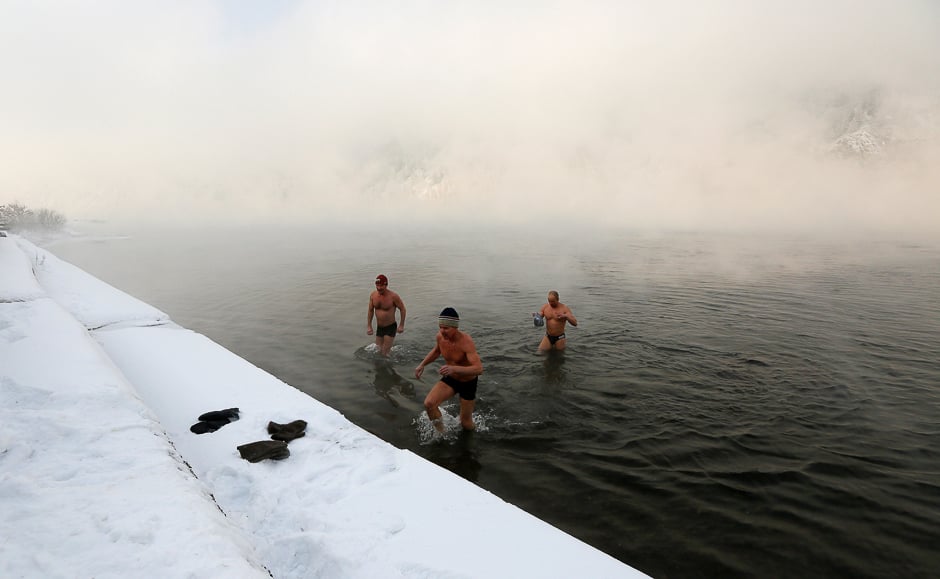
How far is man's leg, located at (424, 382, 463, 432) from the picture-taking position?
257 inches

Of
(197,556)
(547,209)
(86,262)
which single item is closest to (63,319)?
(197,556)

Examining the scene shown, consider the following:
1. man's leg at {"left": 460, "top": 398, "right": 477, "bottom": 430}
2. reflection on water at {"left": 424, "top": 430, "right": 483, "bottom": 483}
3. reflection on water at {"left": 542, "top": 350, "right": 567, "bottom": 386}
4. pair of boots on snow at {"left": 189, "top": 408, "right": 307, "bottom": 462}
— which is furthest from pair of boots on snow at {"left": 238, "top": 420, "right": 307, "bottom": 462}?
reflection on water at {"left": 542, "top": 350, "right": 567, "bottom": 386}

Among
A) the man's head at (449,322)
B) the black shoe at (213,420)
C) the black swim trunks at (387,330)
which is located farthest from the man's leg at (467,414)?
the black swim trunks at (387,330)

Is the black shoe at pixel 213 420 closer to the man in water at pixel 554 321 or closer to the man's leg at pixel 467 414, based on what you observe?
the man's leg at pixel 467 414

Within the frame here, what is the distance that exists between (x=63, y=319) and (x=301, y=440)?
611 cm

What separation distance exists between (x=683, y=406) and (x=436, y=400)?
4.41 metres

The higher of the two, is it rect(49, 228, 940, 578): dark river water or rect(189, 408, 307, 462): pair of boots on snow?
rect(189, 408, 307, 462): pair of boots on snow

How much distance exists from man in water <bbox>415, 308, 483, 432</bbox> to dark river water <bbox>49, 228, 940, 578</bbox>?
394mm

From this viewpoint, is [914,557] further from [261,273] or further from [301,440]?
[261,273]

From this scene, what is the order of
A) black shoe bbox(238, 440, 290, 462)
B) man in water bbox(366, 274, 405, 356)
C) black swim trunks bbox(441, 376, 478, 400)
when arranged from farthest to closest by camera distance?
man in water bbox(366, 274, 405, 356) < black swim trunks bbox(441, 376, 478, 400) < black shoe bbox(238, 440, 290, 462)

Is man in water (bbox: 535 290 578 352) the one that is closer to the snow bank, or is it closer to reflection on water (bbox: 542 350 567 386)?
reflection on water (bbox: 542 350 567 386)

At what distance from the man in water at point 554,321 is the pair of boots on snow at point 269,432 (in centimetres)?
647

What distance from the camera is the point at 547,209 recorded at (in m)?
150

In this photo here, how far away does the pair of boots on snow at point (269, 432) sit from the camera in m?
4.26
